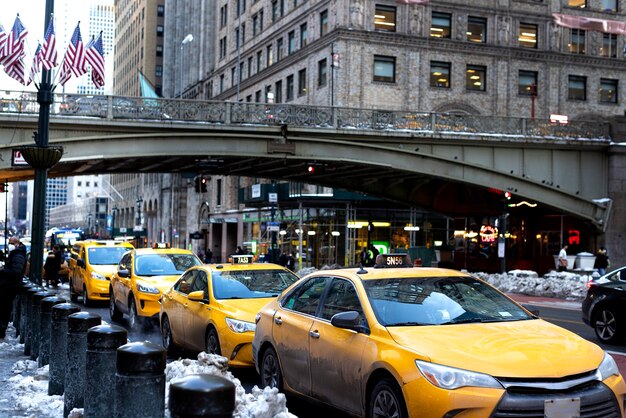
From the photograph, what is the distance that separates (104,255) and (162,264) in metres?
6.01

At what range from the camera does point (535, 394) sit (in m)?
5.34

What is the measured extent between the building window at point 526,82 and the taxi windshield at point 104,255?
36.7 meters

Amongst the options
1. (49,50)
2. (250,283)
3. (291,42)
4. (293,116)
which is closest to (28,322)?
(250,283)

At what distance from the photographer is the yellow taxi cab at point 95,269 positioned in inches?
800

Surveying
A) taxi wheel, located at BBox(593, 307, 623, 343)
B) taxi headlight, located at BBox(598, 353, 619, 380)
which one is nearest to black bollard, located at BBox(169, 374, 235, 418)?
taxi headlight, located at BBox(598, 353, 619, 380)

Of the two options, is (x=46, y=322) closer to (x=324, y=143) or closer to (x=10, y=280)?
(x=10, y=280)

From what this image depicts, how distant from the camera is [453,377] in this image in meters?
5.46

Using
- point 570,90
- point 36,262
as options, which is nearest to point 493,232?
point 570,90

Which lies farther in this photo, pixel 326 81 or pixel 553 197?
pixel 326 81

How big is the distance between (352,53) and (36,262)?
3545cm

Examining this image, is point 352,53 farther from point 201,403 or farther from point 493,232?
point 201,403

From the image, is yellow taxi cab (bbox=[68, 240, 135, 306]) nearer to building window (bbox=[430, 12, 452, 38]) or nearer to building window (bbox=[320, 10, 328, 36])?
building window (bbox=[320, 10, 328, 36])

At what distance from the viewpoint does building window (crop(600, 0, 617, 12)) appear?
53875 mm

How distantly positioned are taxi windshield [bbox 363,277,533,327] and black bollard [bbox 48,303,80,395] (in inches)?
129
